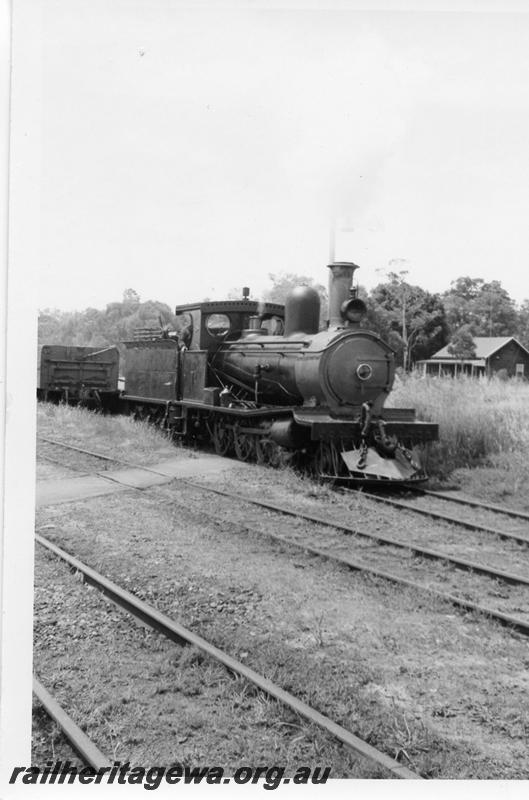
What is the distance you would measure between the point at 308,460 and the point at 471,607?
5262 millimetres

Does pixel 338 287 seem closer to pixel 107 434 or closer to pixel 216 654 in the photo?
pixel 107 434

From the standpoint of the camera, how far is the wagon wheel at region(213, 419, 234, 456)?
1193 centimetres

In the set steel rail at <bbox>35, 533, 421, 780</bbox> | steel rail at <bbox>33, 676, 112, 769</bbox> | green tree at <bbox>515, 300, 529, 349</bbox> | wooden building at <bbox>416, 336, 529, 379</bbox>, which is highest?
green tree at <bbox>515, 300, 529, 349</bbox>

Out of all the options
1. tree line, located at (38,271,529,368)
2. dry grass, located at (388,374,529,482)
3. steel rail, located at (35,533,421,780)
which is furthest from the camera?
tree line, located at (38,271,529,368)

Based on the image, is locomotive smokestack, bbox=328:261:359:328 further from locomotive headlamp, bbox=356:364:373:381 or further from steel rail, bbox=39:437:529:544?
steel rail, bbox=39:437:529:544

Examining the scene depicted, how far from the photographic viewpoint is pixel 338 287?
1019cm

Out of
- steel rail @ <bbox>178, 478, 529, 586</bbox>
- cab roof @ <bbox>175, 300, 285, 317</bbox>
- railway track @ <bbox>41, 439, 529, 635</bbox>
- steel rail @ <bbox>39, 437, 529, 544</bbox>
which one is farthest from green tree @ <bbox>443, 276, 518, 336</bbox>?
railway track @ <bbox>41, 439, 529, 635</bbox>

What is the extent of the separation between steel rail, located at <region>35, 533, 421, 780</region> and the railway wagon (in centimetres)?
1102

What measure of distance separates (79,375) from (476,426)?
31.3ft

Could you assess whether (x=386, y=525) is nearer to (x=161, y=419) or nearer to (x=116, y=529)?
(x=116, y=529)

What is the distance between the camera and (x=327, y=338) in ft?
33.0

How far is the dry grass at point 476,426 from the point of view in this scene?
11188 millimetres

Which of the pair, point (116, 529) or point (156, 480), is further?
point (156, 480)

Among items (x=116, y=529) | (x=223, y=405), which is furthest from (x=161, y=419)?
(x=116, y=529)
